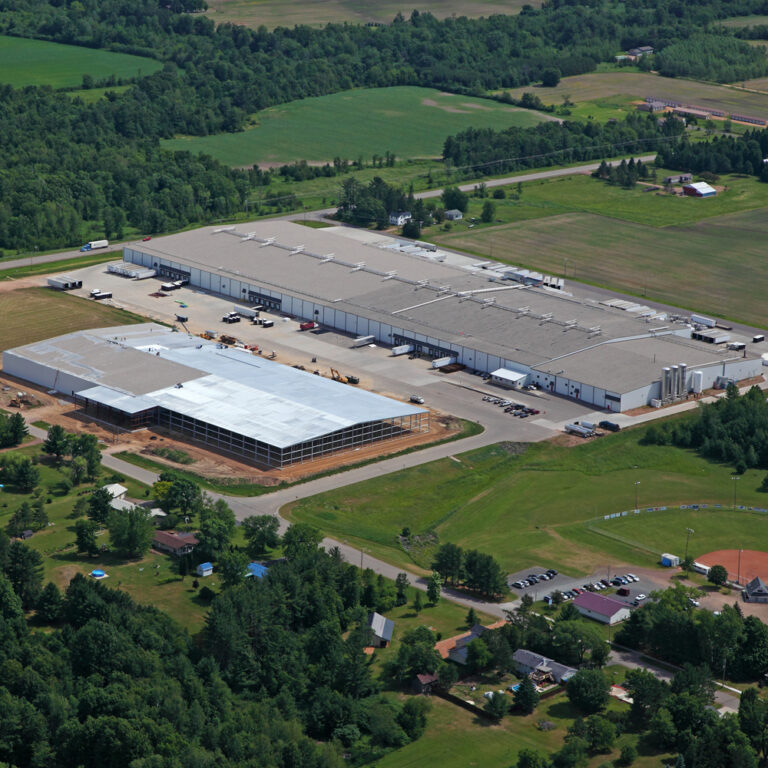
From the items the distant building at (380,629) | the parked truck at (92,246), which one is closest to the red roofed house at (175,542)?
the distant building at (380,629)

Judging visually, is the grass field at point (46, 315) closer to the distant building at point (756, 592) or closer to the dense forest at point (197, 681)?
the dense forest at point (197, 681)

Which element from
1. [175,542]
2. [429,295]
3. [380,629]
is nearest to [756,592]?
[380,629]

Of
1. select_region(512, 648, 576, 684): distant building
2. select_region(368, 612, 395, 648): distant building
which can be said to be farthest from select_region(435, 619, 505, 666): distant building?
select_region(368, 612, 395, 648): distant building

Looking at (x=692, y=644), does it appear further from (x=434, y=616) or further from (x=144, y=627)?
(x=144, y=627)

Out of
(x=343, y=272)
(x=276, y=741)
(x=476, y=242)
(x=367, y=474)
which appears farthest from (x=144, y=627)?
(x=476, y=242)

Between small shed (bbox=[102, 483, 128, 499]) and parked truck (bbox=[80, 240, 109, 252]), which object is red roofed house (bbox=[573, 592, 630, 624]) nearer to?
small shed (bbox=[102, 483, 128, 499])

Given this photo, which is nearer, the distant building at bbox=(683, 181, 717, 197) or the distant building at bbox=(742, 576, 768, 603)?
the distant building at bbox=(742, 576, 768, 603)
